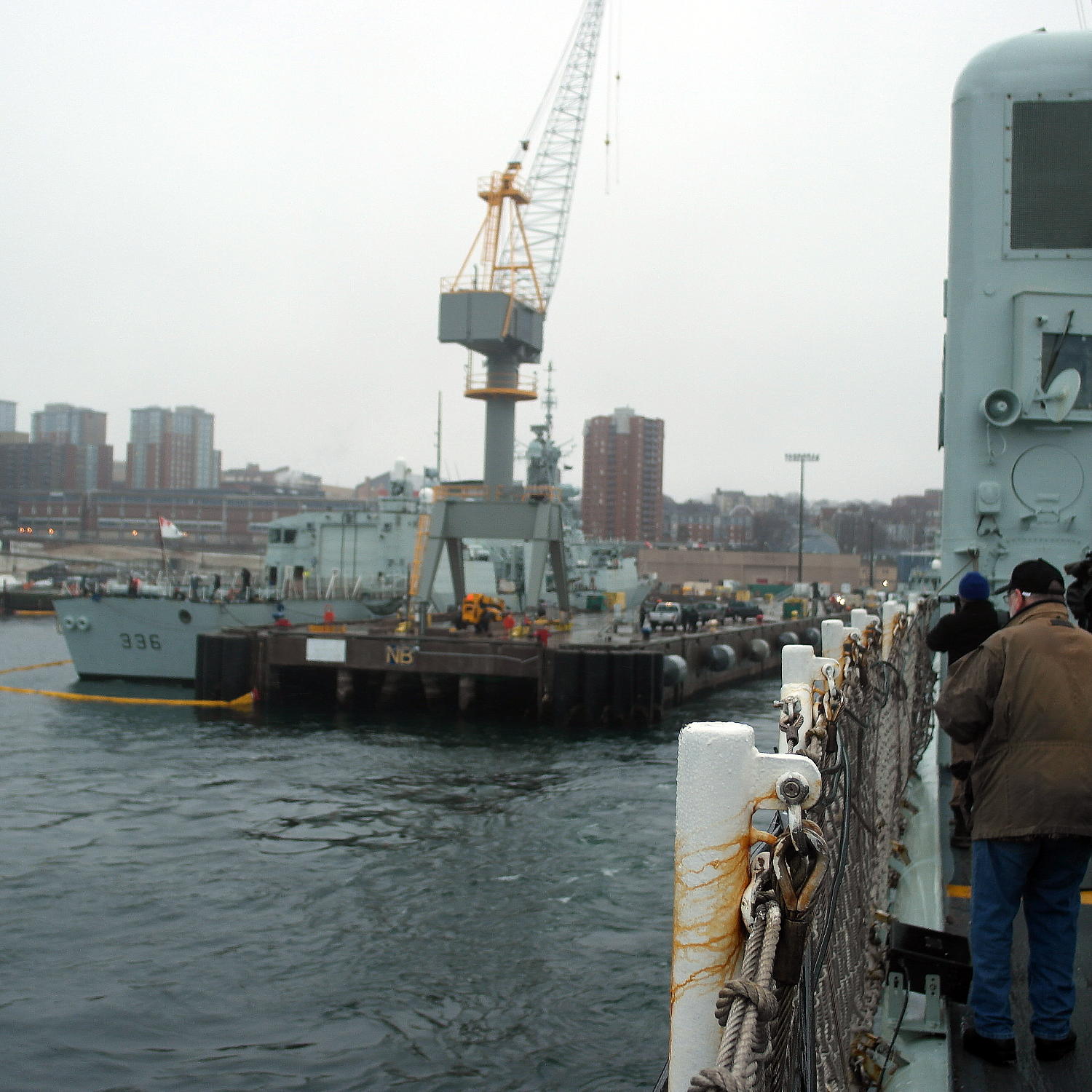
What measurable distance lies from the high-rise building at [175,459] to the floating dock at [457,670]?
155436 mm

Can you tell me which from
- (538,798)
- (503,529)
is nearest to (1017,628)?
(538,798)

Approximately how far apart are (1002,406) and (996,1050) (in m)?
6.64

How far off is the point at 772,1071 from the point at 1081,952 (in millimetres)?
3392

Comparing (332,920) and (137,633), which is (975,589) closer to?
(332,920)

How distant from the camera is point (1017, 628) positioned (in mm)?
3545

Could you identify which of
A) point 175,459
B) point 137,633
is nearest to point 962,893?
point 137,633

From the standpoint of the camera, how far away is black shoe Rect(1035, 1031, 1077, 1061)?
3.54m

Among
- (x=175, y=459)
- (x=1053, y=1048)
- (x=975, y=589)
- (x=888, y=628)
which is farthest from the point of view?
(x=175, y=459)

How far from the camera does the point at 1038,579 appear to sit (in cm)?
368

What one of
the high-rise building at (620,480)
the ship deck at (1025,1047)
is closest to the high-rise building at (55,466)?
the high-rise building at (620,480)

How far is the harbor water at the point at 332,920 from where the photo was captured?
7.75 metres

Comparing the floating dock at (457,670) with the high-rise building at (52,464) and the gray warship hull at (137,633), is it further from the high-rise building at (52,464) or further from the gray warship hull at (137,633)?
the high-rise building at (52,464)

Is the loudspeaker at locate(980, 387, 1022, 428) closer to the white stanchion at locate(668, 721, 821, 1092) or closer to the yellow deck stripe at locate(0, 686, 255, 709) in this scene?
the white stanchion at locate(668, 721, 821, 1092)

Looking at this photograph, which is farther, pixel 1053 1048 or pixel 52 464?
pixel 52 464
